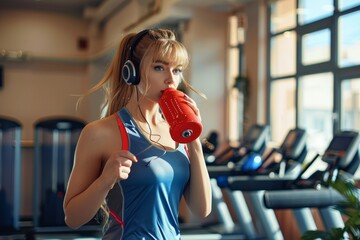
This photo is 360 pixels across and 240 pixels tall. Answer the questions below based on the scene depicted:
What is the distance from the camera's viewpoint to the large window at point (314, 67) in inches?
200

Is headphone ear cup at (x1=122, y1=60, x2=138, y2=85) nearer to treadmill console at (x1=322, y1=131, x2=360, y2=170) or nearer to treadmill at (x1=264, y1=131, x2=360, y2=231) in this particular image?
treadmill at (x1=264, y1=131, x2=360, y2=231)

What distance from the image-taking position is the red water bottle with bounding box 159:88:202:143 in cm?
133

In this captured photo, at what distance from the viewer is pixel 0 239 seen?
5.59 metres

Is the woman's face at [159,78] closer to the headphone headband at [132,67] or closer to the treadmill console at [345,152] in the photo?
the headphone headband at [132,67]

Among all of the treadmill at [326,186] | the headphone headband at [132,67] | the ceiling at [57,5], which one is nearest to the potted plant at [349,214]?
the treadmill at [326,186]

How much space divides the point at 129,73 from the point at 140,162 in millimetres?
237

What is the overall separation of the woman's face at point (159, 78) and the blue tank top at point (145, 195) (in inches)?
4.4

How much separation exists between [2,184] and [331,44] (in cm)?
395

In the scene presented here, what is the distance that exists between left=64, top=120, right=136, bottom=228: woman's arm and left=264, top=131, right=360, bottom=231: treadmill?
1731 millimetres

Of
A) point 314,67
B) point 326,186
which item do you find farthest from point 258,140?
point 326,186

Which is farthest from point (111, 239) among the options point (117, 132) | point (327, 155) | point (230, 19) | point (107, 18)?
point (107, 18)

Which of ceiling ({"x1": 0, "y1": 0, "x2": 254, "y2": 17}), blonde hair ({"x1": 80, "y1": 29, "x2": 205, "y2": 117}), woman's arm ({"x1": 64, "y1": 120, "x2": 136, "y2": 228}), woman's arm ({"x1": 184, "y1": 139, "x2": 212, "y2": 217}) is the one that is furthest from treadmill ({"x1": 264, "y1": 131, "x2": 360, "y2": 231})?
ceiling ({"x1": 0, "y1": 0, "x2": 254, "y2": 17})

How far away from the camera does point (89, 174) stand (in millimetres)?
1381

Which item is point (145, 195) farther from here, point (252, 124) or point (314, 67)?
point (252, 124)
